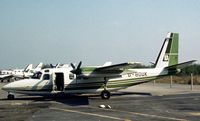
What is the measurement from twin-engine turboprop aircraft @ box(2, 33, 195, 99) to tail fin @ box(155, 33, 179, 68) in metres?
1.07

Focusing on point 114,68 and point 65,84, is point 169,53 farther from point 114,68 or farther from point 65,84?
point 65,84

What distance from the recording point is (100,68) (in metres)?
26.3

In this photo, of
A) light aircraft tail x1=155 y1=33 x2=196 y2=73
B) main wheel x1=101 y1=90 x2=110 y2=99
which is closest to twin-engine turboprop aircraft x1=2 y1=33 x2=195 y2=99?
main wheel x1=101 y1=90 x2=110 y2=99

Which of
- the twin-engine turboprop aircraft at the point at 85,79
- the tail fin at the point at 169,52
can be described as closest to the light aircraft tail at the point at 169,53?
the tail fin at the point at 169,52

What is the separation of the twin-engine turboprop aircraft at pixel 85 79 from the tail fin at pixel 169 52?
3.51 ft

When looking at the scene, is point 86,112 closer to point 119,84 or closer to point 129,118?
point 129,118

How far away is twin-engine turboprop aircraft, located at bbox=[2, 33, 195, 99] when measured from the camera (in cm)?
2644

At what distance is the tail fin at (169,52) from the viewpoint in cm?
3044

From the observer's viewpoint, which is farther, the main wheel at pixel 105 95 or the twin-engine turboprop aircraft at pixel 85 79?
the main wheel at pixel 105 95

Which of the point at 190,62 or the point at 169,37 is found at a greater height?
the point at 169,37

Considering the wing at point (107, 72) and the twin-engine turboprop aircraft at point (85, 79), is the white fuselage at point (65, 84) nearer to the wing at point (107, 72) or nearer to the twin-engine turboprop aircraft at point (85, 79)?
the twin-engine turboprop aircraft at point (85, 79)

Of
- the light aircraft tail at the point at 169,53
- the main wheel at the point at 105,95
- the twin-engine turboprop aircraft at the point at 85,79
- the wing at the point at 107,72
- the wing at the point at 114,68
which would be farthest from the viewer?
the light aircraft tail at the point at 169,53

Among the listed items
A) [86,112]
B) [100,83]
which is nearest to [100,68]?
[100,83]

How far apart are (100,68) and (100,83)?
173 cm
